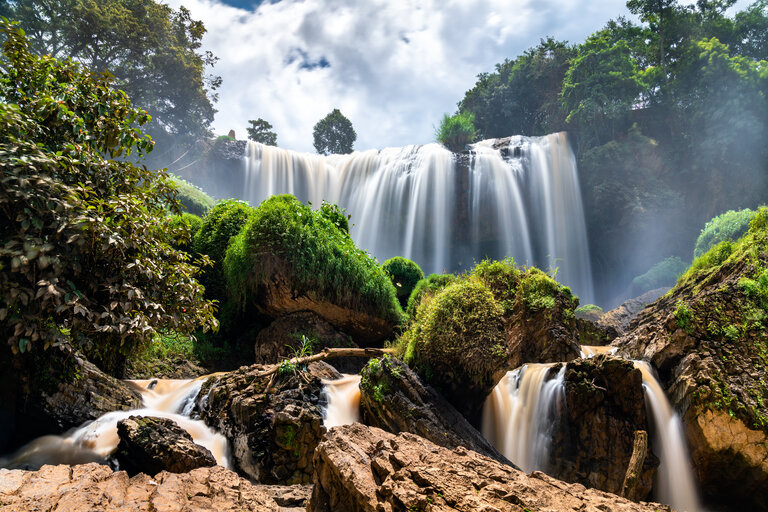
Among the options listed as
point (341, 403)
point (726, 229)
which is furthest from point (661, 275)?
point (341, 403)

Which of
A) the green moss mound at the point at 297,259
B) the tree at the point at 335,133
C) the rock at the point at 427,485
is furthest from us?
the tree at the point at 335,133

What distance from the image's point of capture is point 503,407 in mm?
6023

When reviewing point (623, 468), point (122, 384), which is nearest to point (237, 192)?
point (122, 384)

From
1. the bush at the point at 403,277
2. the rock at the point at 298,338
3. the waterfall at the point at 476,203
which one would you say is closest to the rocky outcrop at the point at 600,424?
the rock at the point at 298,338

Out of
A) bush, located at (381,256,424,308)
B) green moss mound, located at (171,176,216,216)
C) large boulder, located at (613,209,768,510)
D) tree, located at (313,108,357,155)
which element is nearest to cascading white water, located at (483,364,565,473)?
large boulder, located at (613,209,768,510)

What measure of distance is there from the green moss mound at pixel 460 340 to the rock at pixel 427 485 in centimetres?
300

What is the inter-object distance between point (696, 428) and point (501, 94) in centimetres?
2929

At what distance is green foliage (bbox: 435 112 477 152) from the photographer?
22438 millimetres

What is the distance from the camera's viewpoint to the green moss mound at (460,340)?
5293mm

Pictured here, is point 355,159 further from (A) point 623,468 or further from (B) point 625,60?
(A) point 623,468

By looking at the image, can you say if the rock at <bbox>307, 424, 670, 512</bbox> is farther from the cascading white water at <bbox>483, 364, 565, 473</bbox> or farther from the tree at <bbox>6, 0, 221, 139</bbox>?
the tree at <bbox>6, 0, 221, 139</bbox>

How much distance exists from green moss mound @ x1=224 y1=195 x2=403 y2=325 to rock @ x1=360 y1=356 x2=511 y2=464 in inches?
139

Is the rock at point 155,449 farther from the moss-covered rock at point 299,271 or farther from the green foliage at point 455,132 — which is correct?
the green foliage at point 455,132

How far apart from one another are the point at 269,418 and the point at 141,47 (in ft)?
87.8
